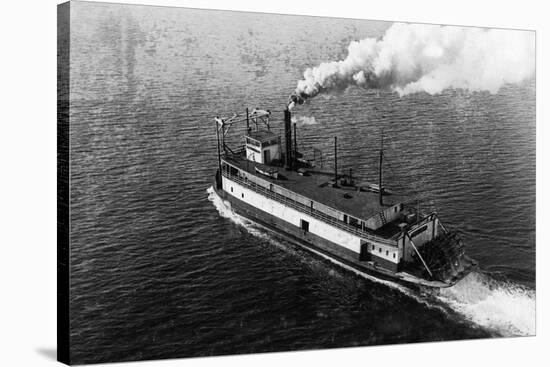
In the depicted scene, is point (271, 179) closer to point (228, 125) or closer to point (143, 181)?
point (228, 125)

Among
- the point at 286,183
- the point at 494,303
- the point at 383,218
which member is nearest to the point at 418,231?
the point at 383,218

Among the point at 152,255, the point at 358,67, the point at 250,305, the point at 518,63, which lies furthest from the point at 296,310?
the point at 518,63

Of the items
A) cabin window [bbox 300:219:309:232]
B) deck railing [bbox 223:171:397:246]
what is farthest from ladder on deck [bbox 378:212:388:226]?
cabin window [bbox 300:219:309:232]

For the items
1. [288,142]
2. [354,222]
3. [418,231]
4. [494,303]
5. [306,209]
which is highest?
[288,142]

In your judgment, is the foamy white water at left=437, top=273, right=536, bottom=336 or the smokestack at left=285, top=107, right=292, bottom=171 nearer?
the foamy white water at left=437, top=273, right=536, bottom=336

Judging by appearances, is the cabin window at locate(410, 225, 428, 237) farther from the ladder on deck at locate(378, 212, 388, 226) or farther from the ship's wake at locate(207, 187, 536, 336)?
the ship's wake at locate(207, 187, 536, 336)

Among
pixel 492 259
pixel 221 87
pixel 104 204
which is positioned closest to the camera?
pixel 104 204

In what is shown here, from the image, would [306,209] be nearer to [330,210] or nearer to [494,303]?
[330,210]
